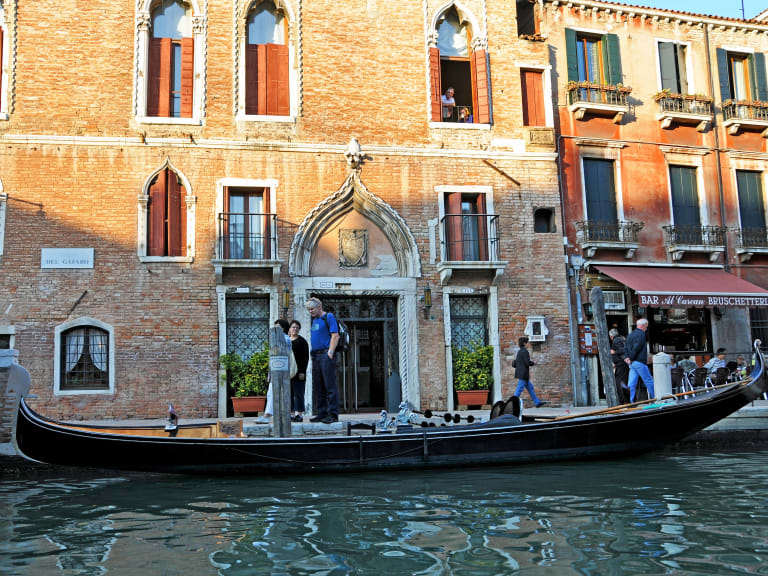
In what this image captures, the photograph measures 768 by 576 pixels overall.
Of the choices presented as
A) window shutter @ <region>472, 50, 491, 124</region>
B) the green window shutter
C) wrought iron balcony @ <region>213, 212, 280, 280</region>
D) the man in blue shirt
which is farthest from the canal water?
the green window shutter

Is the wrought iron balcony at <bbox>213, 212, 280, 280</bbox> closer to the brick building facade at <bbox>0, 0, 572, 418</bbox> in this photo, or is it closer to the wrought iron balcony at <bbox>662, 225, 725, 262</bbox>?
the brick building facade at <bbox>0, 0, 572, 418</bbox>

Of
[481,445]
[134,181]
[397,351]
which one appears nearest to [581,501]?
[481,445]

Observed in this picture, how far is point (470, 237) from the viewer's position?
1409 cm

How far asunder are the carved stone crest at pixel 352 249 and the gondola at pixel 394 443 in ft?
17.5

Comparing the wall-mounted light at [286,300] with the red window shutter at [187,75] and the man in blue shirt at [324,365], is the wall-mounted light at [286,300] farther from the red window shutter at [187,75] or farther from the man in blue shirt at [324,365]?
the red window shutter at [187,75]

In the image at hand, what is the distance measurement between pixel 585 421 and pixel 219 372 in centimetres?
633

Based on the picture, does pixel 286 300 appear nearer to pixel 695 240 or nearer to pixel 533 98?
pixel 533 98

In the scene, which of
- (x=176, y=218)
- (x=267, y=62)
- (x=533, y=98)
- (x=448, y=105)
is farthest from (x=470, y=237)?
(x=176, y=218)

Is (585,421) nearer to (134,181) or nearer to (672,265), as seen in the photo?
(672,265)

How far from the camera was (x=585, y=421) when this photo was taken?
9.02 meters

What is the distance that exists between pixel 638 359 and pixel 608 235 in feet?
13.0

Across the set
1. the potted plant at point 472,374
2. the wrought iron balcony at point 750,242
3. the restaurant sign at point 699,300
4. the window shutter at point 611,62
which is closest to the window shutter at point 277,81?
the potted plant at point 472,374

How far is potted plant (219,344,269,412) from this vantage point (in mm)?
12461

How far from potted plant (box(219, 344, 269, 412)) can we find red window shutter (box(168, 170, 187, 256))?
6.79 feet
